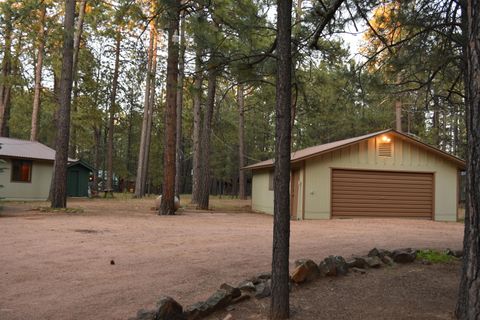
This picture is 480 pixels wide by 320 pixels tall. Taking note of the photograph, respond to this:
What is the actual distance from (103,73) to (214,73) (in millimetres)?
27059

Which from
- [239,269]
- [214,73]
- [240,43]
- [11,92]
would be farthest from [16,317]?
[11,92]

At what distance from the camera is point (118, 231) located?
11.1 m

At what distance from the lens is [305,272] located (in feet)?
17.6

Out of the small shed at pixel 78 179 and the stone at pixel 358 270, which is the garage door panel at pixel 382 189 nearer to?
the stone at pixel 358 270

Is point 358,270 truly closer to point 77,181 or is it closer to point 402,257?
point 402,257

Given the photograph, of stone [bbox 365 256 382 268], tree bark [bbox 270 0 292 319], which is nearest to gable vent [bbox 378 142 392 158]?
stone [bbox 365 256 382 268]

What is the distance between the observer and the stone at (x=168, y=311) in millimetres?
4059

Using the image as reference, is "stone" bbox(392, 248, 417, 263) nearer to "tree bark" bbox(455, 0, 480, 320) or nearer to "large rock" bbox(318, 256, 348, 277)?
"large rock" bbox(318, 256, 348, 277)

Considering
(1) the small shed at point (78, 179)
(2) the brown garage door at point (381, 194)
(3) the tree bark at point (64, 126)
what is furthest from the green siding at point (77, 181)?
(2) the brown garage door at point (381, 194)

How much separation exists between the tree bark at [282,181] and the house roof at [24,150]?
896 inches

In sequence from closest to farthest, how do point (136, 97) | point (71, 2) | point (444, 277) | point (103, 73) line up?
point (444, 277) < point (71, 2) < point (103, 73) < point (136, 97)

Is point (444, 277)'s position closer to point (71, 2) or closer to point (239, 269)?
point (239, 269)

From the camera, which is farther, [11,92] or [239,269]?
[11,92]

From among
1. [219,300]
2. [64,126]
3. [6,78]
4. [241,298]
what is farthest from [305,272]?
[6,78]
